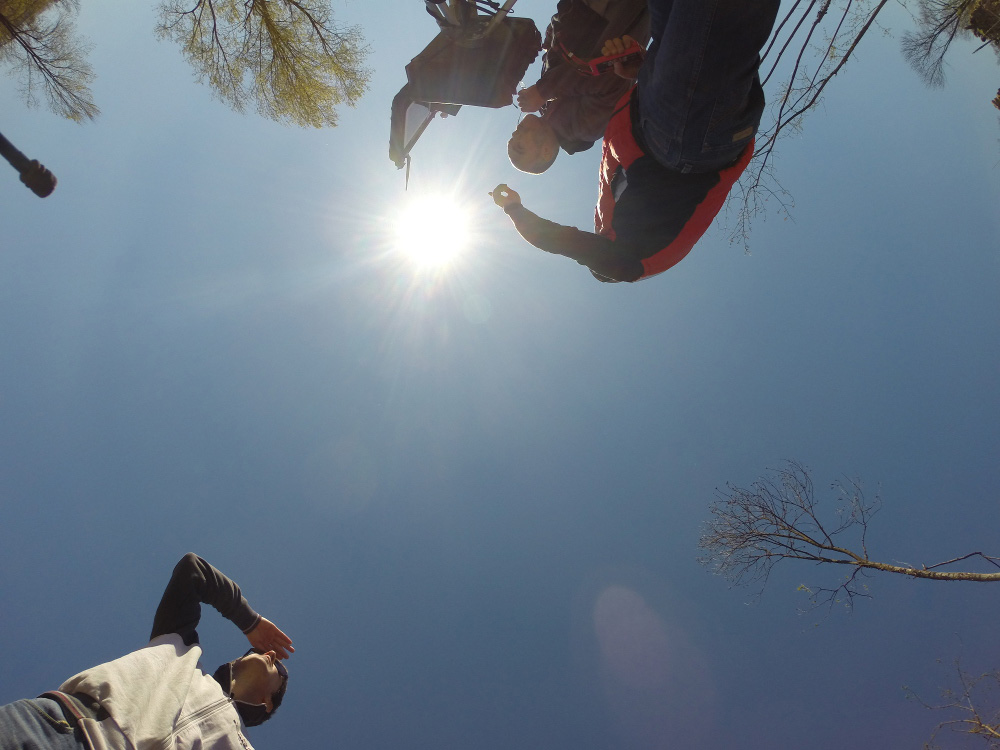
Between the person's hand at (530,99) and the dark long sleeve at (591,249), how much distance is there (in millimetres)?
1632

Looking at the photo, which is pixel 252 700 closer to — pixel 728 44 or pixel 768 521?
pixel 728 44

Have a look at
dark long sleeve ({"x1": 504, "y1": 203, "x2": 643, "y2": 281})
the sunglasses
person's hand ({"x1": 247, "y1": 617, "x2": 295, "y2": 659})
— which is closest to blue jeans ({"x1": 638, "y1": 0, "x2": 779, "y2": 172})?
dark long sleeve ({"x1": 504, "y1": 203, "x2": 643, "y2": 281})

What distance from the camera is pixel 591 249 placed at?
70.4 inches

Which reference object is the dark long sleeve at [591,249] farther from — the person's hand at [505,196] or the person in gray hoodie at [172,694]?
the person in gray hoodie at [172,694]

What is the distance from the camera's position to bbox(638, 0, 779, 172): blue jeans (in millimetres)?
1215

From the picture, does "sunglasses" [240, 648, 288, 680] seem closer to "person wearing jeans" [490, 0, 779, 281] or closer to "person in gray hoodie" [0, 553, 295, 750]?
"person in gray hoodie" [0, 553, 295, 750]

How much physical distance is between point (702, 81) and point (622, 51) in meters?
1.56

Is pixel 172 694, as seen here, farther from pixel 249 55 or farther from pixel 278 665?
pixel 249 55

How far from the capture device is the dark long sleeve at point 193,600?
2299mm

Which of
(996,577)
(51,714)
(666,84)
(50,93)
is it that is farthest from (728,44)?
(50,93)

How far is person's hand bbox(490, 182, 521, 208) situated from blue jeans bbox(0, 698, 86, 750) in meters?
2.52

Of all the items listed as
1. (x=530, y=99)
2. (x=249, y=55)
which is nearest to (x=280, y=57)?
(x=249, y=55)

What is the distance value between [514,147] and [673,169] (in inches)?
57.1

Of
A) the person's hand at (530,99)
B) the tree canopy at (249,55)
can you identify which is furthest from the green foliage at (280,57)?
the person's hand at (530,99)
